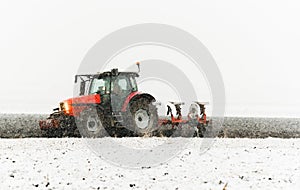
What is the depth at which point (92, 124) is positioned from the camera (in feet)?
55.8

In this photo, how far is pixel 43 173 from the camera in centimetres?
952

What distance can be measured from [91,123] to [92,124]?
59 mm

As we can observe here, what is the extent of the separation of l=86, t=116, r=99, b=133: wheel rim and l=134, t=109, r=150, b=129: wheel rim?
5.32 feet

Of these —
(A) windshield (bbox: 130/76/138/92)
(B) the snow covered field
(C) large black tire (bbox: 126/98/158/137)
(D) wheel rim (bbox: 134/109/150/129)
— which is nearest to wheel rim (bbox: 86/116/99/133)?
(C) large black tire (bbox: 126/98/158/137)

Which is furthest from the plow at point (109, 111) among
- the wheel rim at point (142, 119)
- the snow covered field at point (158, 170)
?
the snow covered field at point (158, 170)

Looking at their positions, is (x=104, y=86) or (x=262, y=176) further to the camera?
(x=104, y=86)

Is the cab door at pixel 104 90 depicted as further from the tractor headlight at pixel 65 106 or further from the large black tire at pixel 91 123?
the tractor headlight at pixel 65 106

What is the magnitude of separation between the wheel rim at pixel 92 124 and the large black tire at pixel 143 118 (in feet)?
4.37

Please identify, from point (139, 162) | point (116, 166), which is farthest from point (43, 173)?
point (139, 162)

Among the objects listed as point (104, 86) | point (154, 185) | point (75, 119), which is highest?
point (104, 86)

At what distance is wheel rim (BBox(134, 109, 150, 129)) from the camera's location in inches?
671

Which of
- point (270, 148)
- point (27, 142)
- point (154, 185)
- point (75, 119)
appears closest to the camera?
point (154, 185)

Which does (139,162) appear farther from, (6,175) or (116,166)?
(6,175)

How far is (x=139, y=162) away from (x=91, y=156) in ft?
5.02
